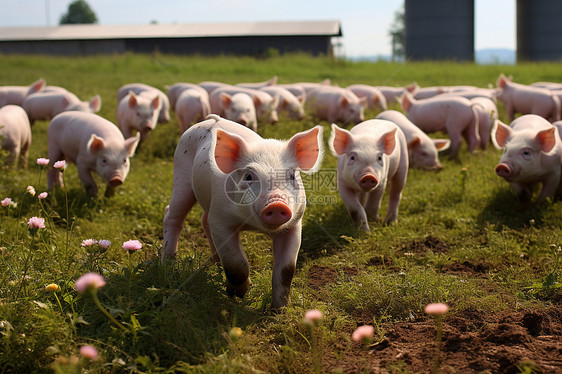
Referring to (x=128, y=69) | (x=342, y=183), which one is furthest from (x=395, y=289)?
(x=128, y=69)

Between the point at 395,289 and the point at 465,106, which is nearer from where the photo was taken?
the point at 395,289

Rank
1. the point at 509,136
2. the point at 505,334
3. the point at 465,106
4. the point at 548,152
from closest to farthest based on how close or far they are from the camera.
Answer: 1. the point at 505,334
2. the point at 548,152
3. the point at 509,136
4. the point at 465,106

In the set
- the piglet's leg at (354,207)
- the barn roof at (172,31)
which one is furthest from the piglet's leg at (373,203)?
the barn roof at (172,31)

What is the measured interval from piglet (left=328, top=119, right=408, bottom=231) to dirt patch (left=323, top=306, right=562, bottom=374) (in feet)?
6.33

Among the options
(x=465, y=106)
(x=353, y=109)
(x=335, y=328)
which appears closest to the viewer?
(x=335, y=328)

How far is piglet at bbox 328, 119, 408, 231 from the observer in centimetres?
521

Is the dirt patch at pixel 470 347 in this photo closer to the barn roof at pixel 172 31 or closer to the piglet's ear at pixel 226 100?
the piglet's ear at pixel 226 100

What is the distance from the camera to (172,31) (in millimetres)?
38531

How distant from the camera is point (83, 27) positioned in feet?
142

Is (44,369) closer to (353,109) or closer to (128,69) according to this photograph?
(353,109)

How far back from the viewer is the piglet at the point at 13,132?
759 cm

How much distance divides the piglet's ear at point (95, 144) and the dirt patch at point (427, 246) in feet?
12.0

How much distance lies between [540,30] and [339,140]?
31562 mm

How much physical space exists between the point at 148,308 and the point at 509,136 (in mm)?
4765
